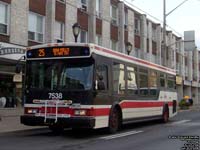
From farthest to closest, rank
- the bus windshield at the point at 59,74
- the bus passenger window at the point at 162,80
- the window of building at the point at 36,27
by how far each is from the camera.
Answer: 1. the window of building at the point at 36,27
2. the bus passenger window at the point at 162,80
3. the bus windshield at the point at 59,74

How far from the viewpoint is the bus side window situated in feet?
47.4

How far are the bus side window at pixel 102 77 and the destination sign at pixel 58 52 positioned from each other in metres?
0.77

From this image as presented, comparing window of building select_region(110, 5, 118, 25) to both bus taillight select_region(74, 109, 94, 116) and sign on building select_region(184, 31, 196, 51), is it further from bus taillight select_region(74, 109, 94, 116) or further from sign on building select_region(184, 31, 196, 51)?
bus taillight select_region(74, 109, 94, 116)

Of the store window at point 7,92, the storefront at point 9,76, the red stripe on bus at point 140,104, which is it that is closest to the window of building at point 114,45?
the storefront at point 9,76

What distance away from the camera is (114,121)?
15883mm

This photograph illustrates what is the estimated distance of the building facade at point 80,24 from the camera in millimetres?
24938

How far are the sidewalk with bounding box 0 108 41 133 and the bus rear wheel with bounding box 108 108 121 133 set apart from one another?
3815 mm

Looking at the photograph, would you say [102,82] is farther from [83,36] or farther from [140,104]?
[83,36]

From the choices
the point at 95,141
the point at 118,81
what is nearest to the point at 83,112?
the point at 95,141

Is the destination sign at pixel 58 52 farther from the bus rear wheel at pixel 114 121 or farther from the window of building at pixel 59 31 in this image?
the window of building at pixel 59 31

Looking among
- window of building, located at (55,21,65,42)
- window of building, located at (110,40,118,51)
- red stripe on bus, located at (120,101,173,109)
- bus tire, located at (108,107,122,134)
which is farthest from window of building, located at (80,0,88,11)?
bus tire, located at (108,107,122,134)

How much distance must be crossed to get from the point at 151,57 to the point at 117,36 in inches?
382

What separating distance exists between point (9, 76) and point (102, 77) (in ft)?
37.8

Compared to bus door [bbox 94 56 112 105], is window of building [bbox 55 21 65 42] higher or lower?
higher
